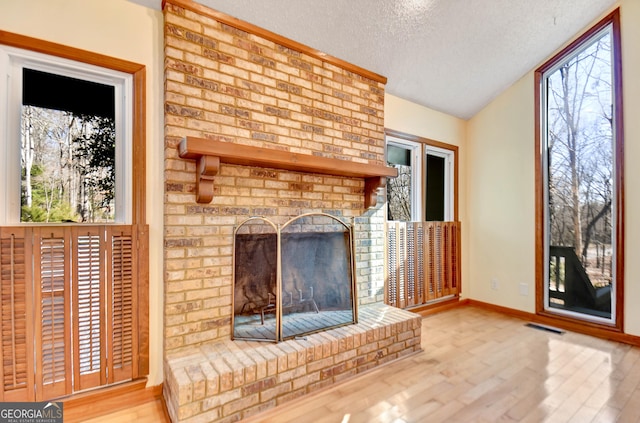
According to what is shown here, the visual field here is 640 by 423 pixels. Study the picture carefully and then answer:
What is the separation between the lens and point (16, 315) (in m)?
1.54

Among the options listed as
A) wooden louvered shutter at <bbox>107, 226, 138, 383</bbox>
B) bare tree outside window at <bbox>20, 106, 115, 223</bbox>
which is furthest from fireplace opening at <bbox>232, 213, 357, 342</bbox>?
bare tree outside window at <bbox>20, 106, 115, 223</bbox>

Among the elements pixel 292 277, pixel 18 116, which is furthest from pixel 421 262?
pixel 18 116

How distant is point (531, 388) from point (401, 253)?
1.49 m

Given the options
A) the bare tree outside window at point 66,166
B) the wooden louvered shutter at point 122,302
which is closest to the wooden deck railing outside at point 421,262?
the wooden louvered shutter at point 122,302

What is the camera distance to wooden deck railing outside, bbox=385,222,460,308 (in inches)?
122

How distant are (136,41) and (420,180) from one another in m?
2.78

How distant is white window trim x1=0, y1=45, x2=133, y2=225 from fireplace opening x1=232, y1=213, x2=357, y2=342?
2.39 ft

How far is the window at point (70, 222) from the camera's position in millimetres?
1553

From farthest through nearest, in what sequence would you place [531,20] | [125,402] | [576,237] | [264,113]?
[576,237] → [531,20] → [264,113] → [125,402]

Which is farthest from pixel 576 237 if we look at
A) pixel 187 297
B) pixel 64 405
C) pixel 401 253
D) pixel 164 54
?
pixel 64 405

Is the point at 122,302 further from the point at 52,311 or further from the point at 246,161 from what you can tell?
the point at 246,161

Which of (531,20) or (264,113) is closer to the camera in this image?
(264,113)

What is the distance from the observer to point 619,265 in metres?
2.69

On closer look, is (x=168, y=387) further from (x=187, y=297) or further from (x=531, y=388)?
(x=531, y=388)
